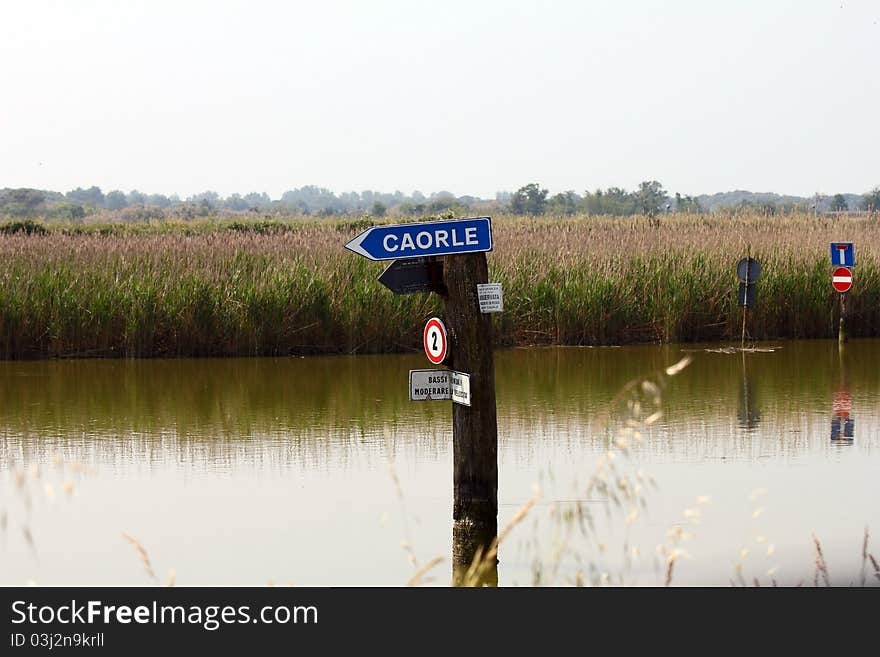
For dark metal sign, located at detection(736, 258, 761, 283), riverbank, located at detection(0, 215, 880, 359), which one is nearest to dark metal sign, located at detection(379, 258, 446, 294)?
riverbank, located at detection(0, 215, 880, 359)

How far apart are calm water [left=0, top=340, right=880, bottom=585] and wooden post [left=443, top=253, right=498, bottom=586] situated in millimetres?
181

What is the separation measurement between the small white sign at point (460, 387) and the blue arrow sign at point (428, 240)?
600 mm

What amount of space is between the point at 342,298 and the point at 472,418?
9634mm

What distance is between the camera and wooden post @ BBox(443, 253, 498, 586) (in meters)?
6.54

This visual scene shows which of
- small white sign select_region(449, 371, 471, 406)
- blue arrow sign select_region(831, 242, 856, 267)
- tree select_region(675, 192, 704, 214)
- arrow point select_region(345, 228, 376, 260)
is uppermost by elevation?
tree select_region(675, 192, 704, 214)

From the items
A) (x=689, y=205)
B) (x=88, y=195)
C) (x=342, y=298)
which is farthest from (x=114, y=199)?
(x=342, y=298)

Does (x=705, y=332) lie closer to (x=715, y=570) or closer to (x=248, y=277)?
(x=248, y=277)

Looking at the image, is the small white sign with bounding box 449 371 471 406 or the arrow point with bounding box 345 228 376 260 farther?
the small white sign with bounding box 449 371 471 406

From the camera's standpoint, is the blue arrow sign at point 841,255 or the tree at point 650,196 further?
the tree at point 650,196

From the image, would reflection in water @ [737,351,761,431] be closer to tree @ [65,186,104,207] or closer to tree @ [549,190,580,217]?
tree @ [549,190,580,217]

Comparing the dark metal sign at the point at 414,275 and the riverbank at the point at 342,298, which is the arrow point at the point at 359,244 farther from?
the riverbank at the point at 342,298

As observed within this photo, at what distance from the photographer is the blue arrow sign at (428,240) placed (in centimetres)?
640

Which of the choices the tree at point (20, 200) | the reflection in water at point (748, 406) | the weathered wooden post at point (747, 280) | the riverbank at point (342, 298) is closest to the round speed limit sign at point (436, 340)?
the reflection in water at point (748, 406)
